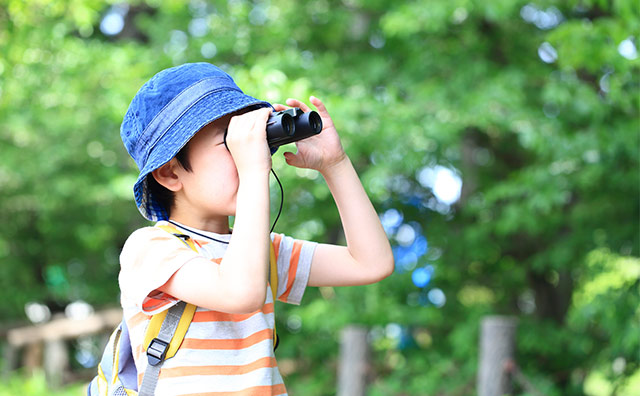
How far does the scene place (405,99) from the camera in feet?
17.6

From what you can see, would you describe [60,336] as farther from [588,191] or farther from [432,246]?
[588,191]

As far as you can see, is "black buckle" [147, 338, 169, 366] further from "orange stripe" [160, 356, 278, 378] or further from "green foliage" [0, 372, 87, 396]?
"green foliage" [0, 372, 87, 396]

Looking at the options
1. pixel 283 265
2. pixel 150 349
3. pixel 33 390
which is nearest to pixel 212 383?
pixel 150 349

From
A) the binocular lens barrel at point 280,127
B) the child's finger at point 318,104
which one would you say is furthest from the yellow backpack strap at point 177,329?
the child's finger at point 318,104

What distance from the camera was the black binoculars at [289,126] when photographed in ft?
4.38

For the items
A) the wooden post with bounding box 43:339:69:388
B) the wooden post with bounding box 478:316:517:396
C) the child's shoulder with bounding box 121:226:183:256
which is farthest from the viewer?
the wooden post with bounding box 43:339:69:388

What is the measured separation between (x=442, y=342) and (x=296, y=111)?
16.4 ft

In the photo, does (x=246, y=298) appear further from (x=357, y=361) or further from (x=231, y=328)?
(x=357, y=361)

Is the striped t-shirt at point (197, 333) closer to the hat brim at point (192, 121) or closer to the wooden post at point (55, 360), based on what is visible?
the hat brim at point (192, 121)

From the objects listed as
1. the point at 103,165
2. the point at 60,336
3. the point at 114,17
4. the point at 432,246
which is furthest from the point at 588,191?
the point at 114,17

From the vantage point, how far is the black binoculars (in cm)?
133

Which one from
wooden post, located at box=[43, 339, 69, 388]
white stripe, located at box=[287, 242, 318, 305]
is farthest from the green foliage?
white stripe, located at box=[287, 242, 318, 305]

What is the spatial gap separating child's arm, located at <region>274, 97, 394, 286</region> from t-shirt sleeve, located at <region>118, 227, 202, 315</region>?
0.35 m

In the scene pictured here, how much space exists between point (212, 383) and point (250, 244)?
0.89 feet
